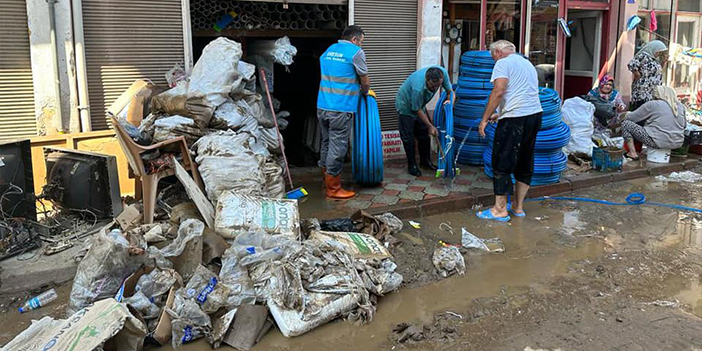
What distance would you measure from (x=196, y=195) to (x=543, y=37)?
24.5ft

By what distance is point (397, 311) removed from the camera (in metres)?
4.14

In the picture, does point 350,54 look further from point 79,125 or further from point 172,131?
point 79,125

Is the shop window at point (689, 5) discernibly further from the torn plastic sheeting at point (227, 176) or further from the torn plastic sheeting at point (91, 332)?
the torn plastic sheeting at point (91, 332)

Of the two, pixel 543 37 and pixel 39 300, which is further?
pixel 543 37

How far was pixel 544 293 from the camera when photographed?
442 cm

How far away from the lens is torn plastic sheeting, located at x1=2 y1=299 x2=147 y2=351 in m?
3.34

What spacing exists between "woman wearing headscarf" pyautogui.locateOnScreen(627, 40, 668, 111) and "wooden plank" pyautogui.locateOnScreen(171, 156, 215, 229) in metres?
7.41

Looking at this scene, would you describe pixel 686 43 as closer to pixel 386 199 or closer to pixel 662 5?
pixel 662 5

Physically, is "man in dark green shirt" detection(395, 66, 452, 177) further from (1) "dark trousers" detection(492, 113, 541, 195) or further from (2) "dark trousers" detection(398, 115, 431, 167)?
(1) "dark trousers" detection(492, 113, 541, 195)

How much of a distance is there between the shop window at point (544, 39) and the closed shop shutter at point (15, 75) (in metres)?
7.53

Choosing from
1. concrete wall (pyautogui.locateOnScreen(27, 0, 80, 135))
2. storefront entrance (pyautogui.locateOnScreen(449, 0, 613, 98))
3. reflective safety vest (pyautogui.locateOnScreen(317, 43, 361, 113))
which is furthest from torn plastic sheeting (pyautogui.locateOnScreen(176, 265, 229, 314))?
storefront entrance (pyautogui.locateOnScreen(449, 0, 613, 98))

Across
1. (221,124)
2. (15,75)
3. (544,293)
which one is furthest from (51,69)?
(544,293)

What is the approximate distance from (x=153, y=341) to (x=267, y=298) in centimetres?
77

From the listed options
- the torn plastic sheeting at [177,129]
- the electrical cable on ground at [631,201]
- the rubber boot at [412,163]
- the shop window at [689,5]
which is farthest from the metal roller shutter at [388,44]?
the shop window at [689,5]
